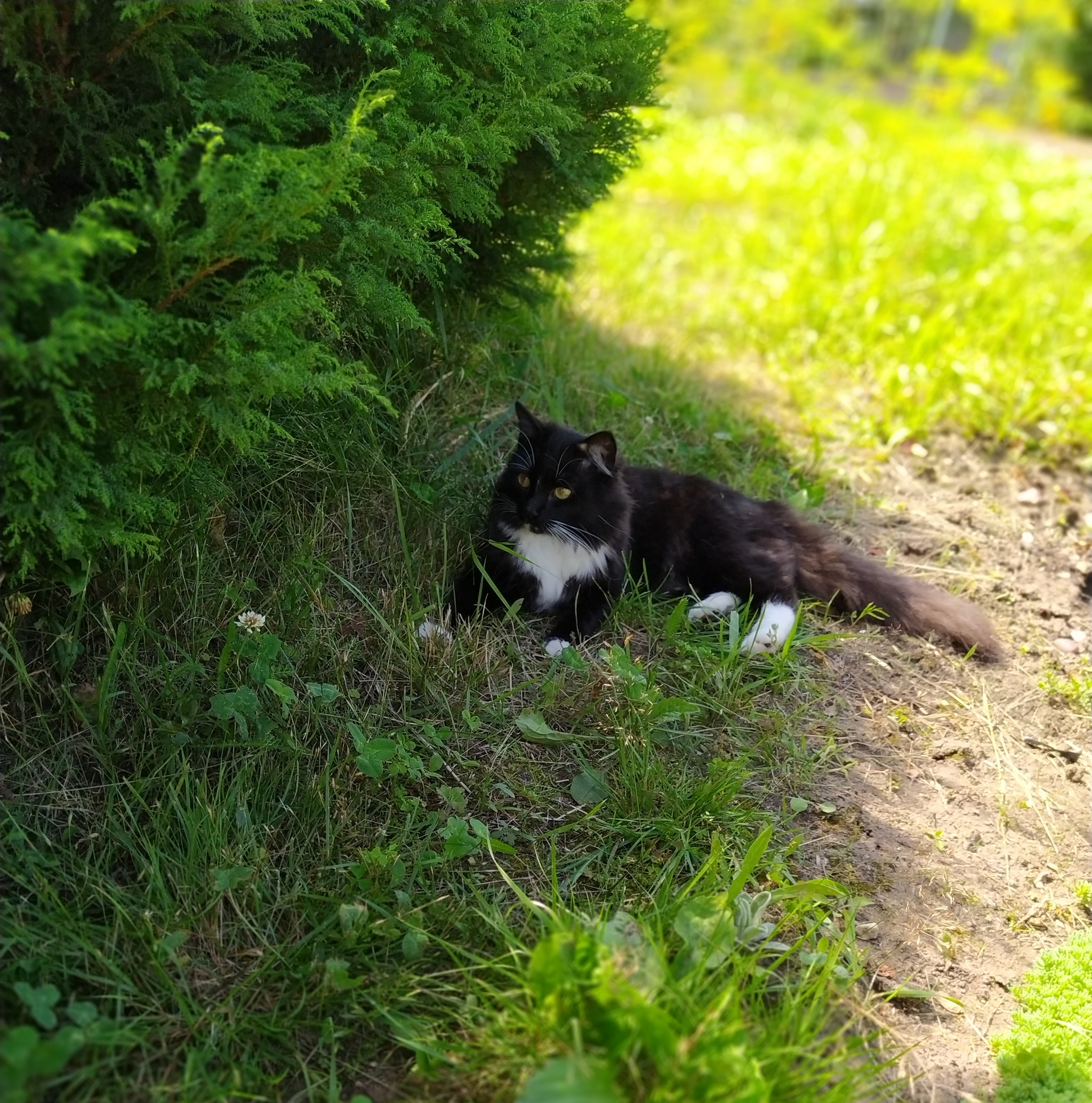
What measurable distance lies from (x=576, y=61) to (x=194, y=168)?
1.45 m

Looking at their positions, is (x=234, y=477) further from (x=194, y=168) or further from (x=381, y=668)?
(x=194, y=168)

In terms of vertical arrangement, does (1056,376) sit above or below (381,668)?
above

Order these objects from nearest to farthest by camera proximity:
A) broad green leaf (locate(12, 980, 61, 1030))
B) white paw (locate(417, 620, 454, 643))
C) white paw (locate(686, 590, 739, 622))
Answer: broad green leaf (locate(12, 980, 61, 1030)) → white paw (locate(417, 620, 454, 643)) → white paw (locate(686, 590, 739, 622))

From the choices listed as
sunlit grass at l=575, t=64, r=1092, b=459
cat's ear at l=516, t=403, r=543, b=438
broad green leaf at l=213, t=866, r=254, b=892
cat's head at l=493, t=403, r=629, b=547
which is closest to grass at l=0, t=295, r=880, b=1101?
broad green leaf at l=213, t=866, r=254, b=892

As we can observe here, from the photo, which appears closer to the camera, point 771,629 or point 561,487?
point 561,487

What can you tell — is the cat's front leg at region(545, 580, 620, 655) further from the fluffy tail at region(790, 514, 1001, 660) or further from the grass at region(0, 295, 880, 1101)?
the fluffy tail at region(790, 514, 1001, 660)

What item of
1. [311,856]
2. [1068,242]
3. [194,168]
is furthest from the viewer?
[1068,242]

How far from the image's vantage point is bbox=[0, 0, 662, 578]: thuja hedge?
7.10ft

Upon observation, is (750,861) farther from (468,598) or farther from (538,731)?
(468,598)

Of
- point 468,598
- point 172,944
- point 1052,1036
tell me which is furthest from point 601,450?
point 1052,1036

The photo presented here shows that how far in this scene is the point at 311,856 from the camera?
250 centimetres

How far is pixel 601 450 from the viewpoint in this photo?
3.25m

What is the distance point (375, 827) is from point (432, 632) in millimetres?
647

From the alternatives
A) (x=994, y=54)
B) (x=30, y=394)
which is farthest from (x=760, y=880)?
(x=994, y=54)
